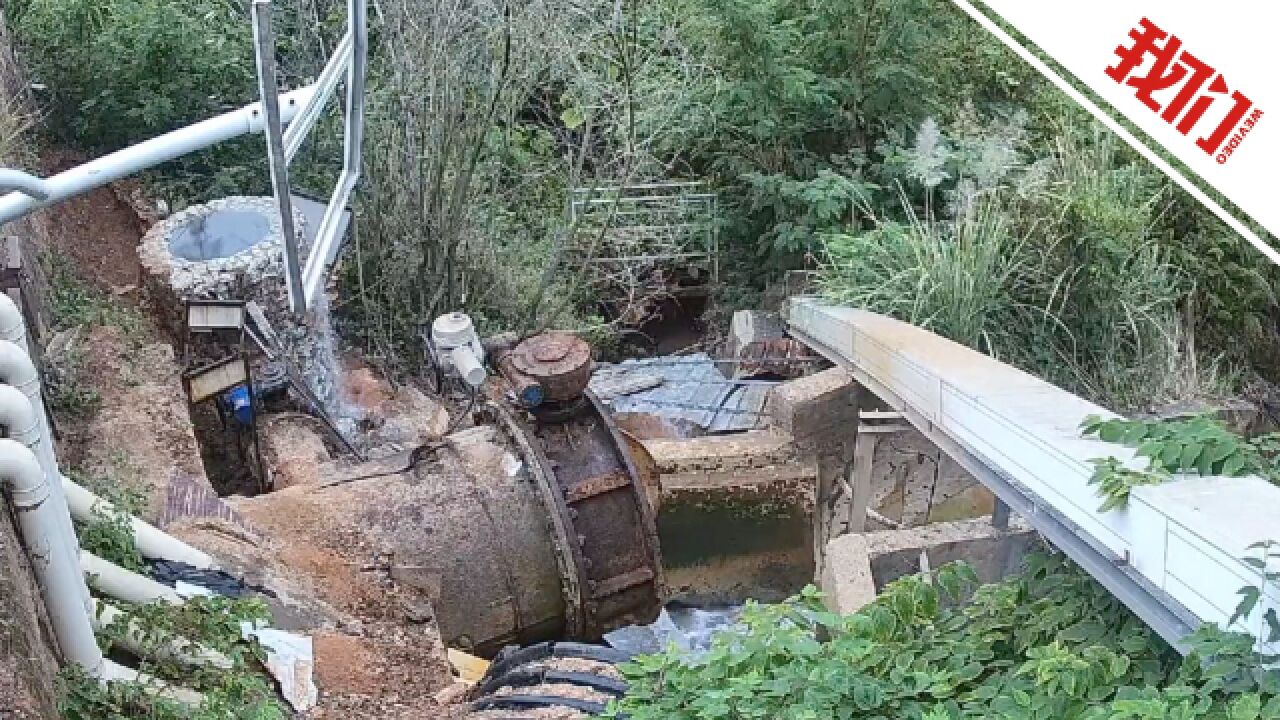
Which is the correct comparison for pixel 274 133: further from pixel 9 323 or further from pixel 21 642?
pixel 21 642

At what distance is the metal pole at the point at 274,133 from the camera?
3.50 meters

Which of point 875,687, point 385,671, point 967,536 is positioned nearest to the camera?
point 875,687

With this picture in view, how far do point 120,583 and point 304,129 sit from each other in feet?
5.58

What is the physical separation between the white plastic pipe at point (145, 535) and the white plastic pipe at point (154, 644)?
18.8 inches

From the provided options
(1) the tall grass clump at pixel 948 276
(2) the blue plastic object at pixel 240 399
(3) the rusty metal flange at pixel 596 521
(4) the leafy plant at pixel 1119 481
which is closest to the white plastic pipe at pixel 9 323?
(3) the rusty metal flange at pixel 596 521

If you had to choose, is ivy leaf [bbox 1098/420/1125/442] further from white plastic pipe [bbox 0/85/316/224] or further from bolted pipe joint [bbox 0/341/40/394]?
bolted pipe joint [bbox 0/341/40/394]

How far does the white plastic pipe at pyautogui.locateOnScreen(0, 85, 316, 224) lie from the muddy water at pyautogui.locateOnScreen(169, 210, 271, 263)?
10.6 ft

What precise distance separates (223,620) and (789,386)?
376cm

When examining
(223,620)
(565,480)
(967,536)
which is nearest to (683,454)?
(565,480)

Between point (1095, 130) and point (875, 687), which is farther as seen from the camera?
point (1095, 130)

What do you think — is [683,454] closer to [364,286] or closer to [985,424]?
[364,286]

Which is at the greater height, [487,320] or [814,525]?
[487,320]

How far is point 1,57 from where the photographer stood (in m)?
7.90

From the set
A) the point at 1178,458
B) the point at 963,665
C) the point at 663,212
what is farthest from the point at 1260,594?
the point at 663,212
